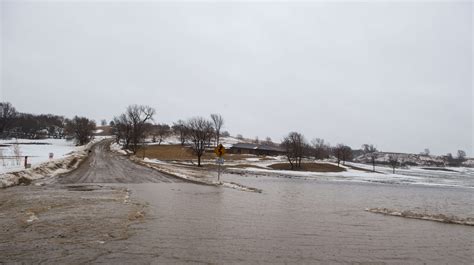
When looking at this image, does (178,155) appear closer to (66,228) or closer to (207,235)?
(66,228)

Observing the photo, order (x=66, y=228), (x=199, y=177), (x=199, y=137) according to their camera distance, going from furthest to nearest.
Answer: (x=199, y=137) → (x=199, y=177) → (x=66, y=228)

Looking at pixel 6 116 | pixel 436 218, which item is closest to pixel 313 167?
pixel 436 218

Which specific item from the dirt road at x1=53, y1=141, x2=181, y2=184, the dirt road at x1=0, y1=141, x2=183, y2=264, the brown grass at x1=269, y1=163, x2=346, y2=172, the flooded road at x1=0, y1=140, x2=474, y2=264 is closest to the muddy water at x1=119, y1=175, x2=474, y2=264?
the flooded road at x1=0, y1=140, x2=474, y2=264

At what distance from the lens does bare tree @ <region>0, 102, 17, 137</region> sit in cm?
12938

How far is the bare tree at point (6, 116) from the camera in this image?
12938 centimetres

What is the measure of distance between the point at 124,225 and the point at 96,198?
6959 mm

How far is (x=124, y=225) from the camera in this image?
1073 cm

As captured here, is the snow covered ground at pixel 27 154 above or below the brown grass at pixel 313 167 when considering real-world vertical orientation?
above

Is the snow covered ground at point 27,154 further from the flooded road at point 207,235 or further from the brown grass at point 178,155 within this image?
the brown grass at point 178,155

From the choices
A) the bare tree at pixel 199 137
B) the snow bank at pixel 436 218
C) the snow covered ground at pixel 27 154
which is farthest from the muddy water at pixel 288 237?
the bare tree at pixel 199 137

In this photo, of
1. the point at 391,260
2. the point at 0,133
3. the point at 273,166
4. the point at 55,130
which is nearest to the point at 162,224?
the point at 391,260

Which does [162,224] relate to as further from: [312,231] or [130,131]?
[130,131]

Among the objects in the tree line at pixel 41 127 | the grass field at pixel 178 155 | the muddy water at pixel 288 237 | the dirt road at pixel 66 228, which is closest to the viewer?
the dirt road at pixel 66 228

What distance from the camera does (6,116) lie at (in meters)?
136
